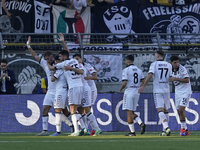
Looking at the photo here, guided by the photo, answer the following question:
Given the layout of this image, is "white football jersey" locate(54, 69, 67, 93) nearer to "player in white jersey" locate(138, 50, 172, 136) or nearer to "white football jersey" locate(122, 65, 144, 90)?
"white football jersey" locate(122, 65, 144, 90)

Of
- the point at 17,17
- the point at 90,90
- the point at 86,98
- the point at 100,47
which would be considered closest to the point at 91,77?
the point at 90,90

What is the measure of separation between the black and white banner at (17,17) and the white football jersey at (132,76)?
609cm

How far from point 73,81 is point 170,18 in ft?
22.8

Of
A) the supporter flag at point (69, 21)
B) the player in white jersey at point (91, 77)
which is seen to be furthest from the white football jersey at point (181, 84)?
the supporter flag at point (69, 21)

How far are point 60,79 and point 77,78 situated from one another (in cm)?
41

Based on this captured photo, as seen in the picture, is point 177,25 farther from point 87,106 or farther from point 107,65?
point 87,106

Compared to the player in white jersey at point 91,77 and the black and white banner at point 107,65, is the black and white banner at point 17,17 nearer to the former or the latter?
the black and white banner at point 107,65

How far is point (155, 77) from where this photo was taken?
1120cm

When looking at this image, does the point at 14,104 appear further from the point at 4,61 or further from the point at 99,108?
the point at 99,108

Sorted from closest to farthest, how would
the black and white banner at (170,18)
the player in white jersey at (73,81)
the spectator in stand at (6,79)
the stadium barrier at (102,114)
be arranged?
the player in white jersey at (73,81) < the spectator in stand at (6,79) < the stadium barrier at (102,114) < the black and white banner at (170,18)

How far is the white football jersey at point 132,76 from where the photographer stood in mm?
11164

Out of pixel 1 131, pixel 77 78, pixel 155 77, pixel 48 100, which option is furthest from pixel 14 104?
pixel 155 77

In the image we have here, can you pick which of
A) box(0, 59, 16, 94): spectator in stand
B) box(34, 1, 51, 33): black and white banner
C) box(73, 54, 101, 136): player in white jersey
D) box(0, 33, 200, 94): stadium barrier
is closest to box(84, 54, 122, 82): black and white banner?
box(0, 33, 200, 94): stadium barrier
